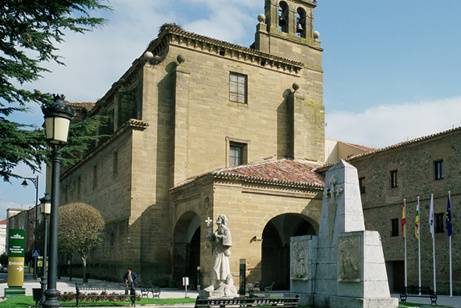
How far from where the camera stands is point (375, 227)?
2927cm

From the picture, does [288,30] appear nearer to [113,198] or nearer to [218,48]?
[218,48]

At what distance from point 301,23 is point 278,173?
1418 centimetres

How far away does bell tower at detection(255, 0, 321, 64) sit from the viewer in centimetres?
3747

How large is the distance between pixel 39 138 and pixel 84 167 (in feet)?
102

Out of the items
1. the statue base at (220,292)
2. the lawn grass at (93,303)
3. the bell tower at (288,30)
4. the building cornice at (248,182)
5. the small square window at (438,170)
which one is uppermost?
the bell tower at (288,30)

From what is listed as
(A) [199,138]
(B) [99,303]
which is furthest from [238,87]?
(B) [99,303]

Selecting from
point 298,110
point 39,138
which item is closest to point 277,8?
point 298,110

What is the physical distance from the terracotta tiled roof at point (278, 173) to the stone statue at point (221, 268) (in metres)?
8.26

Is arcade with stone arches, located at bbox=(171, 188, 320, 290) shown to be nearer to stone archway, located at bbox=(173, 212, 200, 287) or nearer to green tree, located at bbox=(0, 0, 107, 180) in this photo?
stone archway, located at bbox=(173, 212, 200, 287)

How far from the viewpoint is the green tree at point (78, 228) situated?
3128cm

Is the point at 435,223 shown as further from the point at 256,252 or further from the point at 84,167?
the point at 84,167

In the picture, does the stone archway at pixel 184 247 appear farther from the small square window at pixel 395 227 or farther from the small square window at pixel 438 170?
the small square window at pixel 438 170

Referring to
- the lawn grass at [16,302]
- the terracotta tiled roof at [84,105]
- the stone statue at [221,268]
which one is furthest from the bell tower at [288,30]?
the lawn grass at [16,302]

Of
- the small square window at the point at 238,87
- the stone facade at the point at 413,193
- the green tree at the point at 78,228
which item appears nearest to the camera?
the stone facade at the point at 413,193
